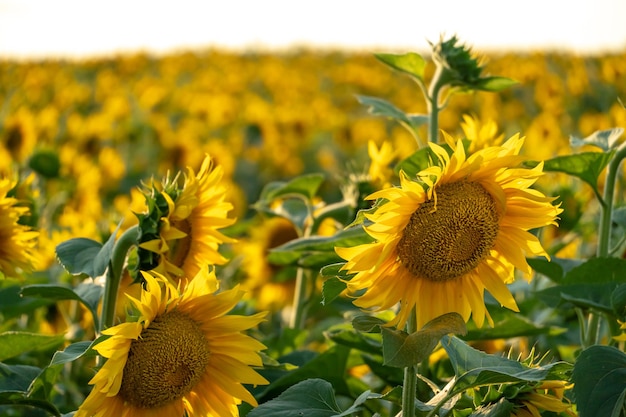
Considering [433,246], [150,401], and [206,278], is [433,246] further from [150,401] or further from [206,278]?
[150,401]

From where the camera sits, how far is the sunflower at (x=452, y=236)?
1.13 m

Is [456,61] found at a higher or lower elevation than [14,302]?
higher

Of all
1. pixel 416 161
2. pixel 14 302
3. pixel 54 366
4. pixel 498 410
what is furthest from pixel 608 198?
pixel 14 302

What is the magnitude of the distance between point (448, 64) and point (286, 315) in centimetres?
154

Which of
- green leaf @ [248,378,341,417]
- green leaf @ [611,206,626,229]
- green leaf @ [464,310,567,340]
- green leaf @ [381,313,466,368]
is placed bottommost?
green leaf @ [464,310,567,340]

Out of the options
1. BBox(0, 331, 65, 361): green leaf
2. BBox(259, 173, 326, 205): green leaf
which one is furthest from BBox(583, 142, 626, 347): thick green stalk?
BBox(0, 331, 65, 361): green leaf

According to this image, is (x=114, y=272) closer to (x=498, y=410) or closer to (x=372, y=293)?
(x=372, y=293)

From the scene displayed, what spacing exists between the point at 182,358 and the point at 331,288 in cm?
24

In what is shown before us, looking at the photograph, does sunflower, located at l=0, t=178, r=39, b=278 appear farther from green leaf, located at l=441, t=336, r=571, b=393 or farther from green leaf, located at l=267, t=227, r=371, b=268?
green leaf, located at l=441, t=336, r=571, b=393

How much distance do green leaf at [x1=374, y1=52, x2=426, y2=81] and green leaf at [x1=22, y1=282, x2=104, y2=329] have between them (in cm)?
66

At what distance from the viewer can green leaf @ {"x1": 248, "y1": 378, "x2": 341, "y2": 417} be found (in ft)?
3.93

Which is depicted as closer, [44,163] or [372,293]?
[372,293]

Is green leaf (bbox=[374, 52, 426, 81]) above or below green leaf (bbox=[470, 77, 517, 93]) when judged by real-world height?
above

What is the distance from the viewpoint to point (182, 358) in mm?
1273
